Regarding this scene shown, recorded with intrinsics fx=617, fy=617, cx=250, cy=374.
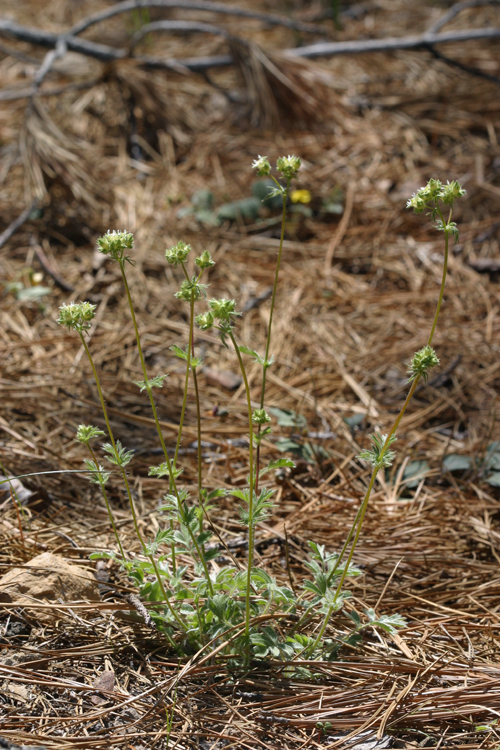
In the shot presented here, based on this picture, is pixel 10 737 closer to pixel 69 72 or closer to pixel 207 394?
pixel 207 394

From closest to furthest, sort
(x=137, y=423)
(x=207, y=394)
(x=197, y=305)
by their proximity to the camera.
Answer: (x=137, y=423)
(x=207, y=394)
(x=197, y=305)

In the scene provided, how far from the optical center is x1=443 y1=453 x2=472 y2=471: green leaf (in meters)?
2.33

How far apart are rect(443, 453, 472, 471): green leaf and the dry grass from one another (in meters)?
0.06

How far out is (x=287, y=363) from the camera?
2992 mm

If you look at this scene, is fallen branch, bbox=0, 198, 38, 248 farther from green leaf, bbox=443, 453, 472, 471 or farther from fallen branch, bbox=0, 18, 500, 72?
green leaf, bbox=443, 453, 472, 471

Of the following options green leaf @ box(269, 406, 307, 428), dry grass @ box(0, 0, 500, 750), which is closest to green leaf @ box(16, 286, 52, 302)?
dry grass @ box(0, 0, 500, 750)

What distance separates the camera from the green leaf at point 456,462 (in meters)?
2.33

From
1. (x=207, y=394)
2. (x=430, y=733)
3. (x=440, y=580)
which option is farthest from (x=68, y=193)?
(x=430, y=733)

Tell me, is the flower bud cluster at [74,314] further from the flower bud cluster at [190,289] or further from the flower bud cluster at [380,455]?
the flower bud cluster at [380,455]

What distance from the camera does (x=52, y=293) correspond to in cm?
334

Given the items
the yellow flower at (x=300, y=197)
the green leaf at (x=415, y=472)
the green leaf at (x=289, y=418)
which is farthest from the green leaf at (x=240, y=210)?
the green leaf at (x=415, y=472)

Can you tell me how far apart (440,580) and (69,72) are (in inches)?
207

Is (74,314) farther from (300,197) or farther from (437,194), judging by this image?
(300,197)

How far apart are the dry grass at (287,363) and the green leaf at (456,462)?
6 cm
